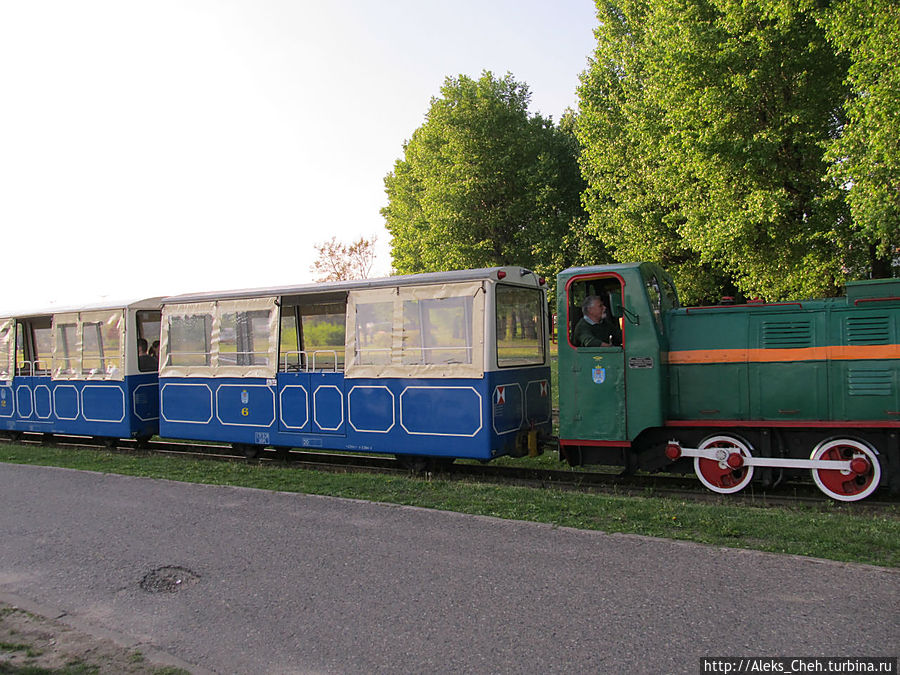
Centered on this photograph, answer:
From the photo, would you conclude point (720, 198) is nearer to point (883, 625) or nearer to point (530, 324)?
point (530, 324)

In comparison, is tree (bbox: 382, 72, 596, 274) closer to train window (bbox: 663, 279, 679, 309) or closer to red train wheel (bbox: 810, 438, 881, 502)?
train window (bbox: 663, 279, 679, 309)

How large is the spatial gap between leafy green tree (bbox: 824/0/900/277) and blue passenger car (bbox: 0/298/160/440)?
13995mm

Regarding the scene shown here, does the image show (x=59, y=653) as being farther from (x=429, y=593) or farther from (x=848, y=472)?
(x=848, y=472)

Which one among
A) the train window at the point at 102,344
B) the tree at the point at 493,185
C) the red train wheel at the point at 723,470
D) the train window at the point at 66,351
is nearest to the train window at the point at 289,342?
the train window at the point at 102,344

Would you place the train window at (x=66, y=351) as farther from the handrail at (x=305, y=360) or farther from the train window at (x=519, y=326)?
the train window at (x=519, y=326)

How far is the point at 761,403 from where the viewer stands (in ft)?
25.7

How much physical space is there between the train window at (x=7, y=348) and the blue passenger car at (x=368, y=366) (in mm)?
4928

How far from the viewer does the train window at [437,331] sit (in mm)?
8734

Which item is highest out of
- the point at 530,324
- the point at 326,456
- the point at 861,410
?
the point at 530,324

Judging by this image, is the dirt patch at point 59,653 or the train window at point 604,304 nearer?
the dirt patch at point 59,653

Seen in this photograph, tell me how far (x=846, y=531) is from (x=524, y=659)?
3667 millimetres

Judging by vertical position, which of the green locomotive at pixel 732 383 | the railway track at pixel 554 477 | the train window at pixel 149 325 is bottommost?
the railway track at pixel 554 477

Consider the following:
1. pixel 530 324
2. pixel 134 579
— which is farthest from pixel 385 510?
pixel 530 324

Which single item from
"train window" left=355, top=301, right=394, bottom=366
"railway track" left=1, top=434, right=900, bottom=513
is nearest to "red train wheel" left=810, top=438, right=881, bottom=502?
"railway track" left=1, top=434, right=900, bottom=513
